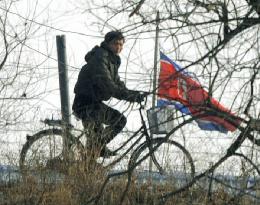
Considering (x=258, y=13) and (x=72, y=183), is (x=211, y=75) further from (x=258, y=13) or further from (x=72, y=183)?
(x=72, y=183)

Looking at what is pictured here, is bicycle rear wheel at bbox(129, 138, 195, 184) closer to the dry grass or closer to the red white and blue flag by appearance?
the dry grass

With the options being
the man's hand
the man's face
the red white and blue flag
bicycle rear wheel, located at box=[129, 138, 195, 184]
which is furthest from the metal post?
the red white and blue flag

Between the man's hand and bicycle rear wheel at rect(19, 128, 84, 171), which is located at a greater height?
the man's hand

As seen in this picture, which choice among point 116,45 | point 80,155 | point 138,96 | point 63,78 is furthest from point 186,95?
point 63,78

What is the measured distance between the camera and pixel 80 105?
31.5 feet

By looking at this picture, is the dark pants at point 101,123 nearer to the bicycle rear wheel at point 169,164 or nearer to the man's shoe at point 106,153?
the man's shoe at point 106,153

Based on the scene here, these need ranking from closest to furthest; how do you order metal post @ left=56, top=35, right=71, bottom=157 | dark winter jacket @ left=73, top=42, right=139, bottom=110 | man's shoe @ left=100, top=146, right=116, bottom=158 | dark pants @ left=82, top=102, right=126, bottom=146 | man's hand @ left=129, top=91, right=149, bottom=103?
1. man's hand @ left=129, top=91, right=149, bottom=103
2. man's shoe @ left=100, top=146, right=116, bottom=158
3. dark pants @ left=82, top=102, right=126, bottom=146
4. dark winter jacket @ left=73, top=42, right=139, bottom=110
5. metal post @ left=56, top=35, right=71, bottom=157

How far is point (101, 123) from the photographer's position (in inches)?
364

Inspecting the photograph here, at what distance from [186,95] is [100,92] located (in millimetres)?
2122

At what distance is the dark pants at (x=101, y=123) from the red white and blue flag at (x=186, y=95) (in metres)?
1.34

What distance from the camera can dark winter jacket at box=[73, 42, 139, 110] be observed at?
29.9ft

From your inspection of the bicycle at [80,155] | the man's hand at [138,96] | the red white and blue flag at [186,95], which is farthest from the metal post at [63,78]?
the red white and blue flag at [186,95]

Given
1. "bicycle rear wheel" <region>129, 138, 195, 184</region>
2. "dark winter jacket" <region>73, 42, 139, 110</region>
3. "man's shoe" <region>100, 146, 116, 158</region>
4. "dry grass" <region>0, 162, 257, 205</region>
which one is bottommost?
"dry grass" <region>0, 162, 257, 205</region>

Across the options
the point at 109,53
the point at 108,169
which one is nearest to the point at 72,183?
the point at 108,169
